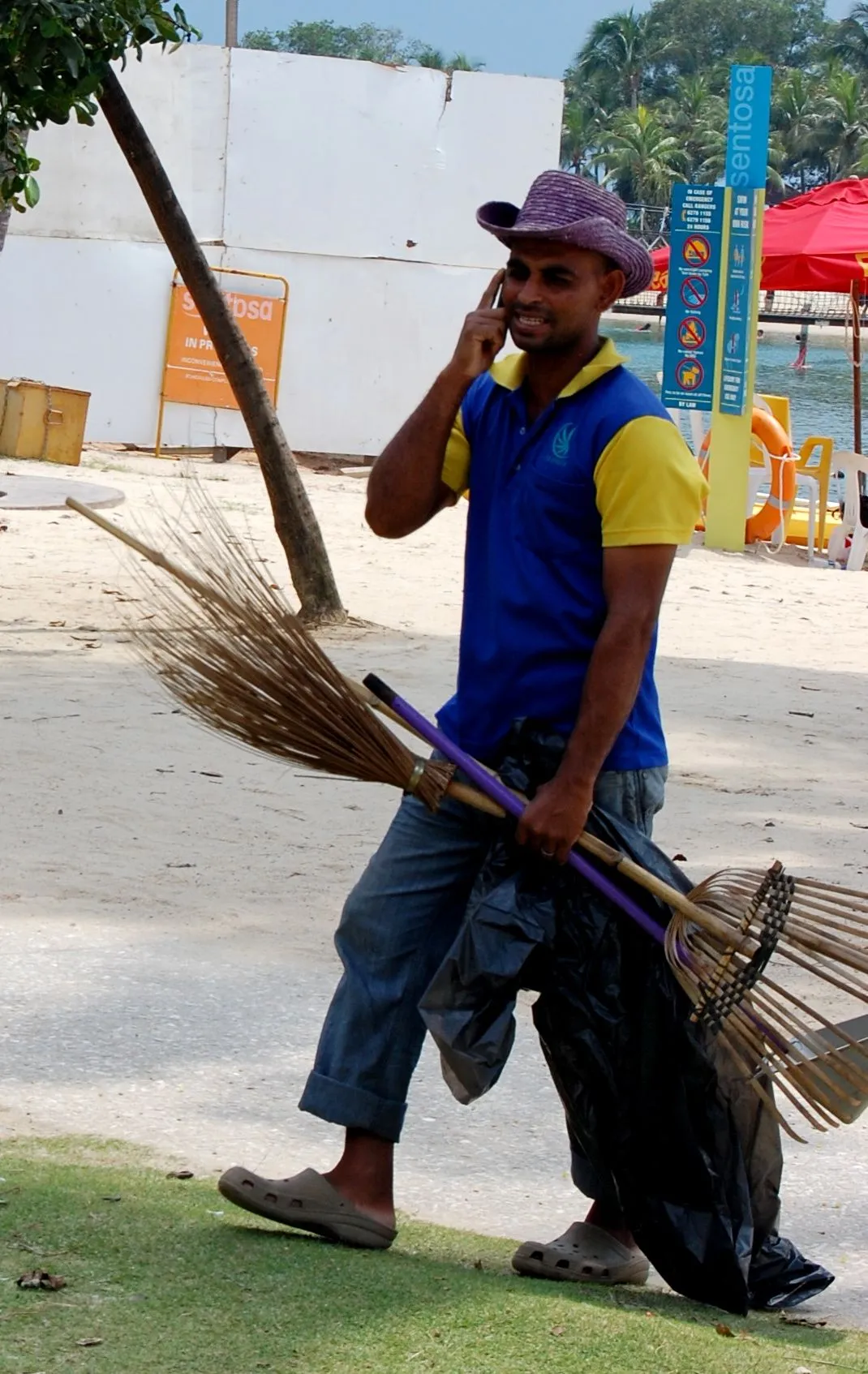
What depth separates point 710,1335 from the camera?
→ 8.43 feet

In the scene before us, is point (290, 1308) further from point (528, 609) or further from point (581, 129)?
point (581, 129)

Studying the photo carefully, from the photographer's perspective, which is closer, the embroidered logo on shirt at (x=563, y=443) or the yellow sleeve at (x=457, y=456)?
the embroidered logo on shirt at (x=563, y=443)

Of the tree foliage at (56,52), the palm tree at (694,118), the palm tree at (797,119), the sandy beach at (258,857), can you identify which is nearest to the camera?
the sandy beach at (258,857)

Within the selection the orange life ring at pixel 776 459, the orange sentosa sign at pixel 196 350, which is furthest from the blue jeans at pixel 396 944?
the orange sentosa sign at pixel 196 350

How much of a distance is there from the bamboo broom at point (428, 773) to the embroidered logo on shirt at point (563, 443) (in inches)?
17.9

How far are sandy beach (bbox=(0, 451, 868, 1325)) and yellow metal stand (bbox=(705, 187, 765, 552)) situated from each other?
7.96ft

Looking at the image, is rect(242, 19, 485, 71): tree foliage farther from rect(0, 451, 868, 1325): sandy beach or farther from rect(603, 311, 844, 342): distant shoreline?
rect(0, 451, 868, 1325): sandy beach

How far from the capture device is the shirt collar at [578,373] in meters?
2.71

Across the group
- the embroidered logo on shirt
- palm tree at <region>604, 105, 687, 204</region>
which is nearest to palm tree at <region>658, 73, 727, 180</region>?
palm tree at <region>604, 105, 687, 204</region>

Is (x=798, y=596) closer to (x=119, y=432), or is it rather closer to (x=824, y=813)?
(x=824, y=813)

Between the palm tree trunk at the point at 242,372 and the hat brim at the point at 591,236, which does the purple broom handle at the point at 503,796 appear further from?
the palm tree trunk at the point at 242,372

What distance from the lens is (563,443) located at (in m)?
2.67

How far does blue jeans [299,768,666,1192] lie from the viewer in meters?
2.82

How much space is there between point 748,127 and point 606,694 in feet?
35.8
